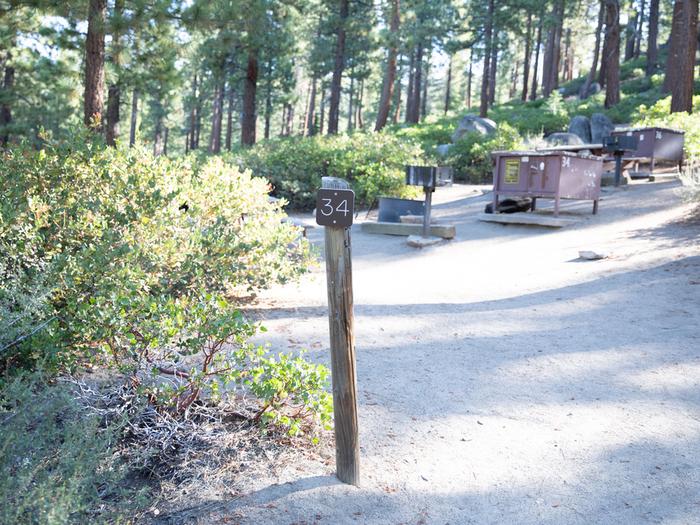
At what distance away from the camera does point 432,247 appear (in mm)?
11102

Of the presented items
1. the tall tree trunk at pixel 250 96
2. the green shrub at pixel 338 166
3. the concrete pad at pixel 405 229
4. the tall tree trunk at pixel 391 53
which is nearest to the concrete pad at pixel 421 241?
the concrete pad at pixel 405 229

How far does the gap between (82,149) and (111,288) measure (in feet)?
5.60

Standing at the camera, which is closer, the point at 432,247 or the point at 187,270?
the point at 187,270

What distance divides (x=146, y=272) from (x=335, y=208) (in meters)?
2.50

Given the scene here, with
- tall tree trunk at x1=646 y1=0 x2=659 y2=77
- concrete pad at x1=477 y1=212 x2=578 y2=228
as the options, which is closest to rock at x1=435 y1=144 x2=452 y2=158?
concrete pad at x1=477 y1=212 x2=578 y2=228

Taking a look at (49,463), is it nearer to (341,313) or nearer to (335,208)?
(341,313)

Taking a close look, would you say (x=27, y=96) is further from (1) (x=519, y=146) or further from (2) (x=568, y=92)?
(2) (x=568, y=92)

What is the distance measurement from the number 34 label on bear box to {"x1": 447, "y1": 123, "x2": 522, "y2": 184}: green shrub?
17.6m

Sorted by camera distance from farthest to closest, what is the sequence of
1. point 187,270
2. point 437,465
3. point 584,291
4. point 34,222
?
point 584,291
point 187,270
point 34,222
point 437,465

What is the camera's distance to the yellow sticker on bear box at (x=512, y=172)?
12.8m

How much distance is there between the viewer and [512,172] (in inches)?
507

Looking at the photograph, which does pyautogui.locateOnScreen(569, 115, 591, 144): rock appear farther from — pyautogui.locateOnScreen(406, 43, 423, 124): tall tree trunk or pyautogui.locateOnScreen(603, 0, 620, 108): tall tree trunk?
pyautogui.locateOnScreen(406, 43, 423, 124): tall tree trunk

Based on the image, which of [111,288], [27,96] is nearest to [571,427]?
[111,288]

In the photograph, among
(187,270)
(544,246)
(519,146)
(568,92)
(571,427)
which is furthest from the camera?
(568,92)
